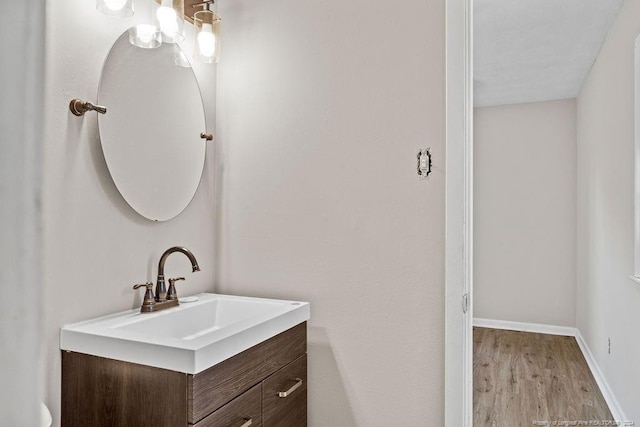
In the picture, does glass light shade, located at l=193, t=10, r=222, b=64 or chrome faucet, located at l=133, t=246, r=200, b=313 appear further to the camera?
glass light shade, located at l=193, t=10, r=222, b=64

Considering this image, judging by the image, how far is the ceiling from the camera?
282cm

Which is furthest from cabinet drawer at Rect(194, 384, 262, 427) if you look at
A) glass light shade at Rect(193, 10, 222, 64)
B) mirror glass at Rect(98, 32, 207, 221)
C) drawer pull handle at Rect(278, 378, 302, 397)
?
glass light shade at Rect(193, 10, 222, 64)

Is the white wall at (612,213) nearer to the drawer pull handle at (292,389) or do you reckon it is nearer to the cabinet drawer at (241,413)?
the drawer pull handle at (292,389)

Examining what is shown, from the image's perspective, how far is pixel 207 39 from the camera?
1853 mm

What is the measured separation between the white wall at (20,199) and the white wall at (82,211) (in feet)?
4.15

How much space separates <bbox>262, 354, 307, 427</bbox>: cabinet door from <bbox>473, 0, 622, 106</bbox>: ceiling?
2.35 m

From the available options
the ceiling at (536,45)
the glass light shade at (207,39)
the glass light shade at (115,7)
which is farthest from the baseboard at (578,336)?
the glass light shade at (115,7)

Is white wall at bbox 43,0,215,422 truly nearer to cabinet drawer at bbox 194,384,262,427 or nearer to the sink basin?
the sink basin

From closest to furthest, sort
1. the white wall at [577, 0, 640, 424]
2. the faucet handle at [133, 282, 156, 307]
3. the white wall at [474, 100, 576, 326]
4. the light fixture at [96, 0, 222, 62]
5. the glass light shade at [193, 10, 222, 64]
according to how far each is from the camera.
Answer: the light fixture at [96, 0, 222, 62]
the faucet handle at [133, 282, 156, 307]
the glass light shade at [193, 10, 222, 64]
the white wall at [577, 0, 640, 424]
the white wall at [474, 100, 576, 326]

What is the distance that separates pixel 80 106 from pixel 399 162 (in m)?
1.10

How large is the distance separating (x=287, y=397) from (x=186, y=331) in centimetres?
44

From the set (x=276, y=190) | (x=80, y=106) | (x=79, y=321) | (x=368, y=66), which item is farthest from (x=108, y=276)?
(x=368, y=66)

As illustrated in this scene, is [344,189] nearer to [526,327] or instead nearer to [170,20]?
[170,20]

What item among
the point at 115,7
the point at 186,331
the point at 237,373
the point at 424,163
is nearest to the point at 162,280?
the point at 186,331
